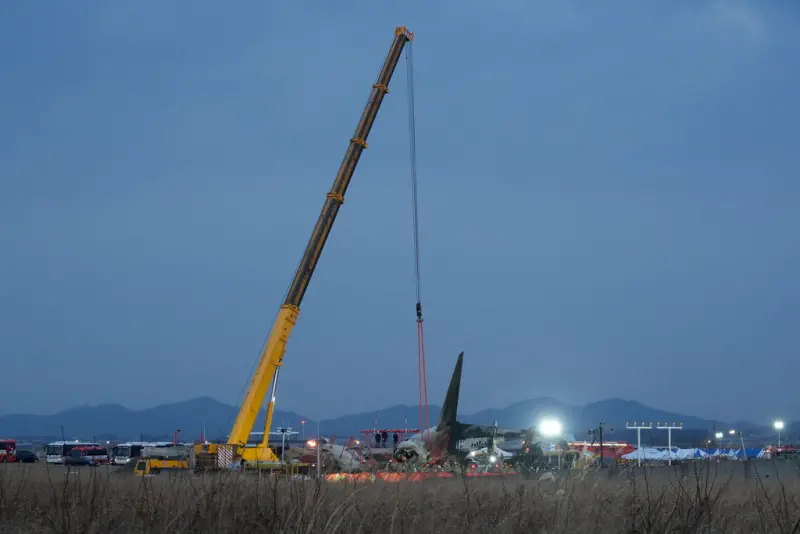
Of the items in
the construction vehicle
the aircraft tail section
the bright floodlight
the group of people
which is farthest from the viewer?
the bright floodlight

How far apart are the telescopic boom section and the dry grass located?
2290 centimetres

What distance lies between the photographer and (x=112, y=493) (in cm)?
1476

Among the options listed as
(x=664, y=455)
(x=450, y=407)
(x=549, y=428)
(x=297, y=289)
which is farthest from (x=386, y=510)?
(x=664, y=455)

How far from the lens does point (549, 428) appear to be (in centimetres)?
5012

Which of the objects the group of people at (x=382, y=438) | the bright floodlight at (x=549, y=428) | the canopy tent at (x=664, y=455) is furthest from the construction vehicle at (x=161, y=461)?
the canopy tent at (x=664, y=455)

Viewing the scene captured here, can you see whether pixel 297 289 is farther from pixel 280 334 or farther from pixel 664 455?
pixel 664 455

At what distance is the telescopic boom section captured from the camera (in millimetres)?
37969

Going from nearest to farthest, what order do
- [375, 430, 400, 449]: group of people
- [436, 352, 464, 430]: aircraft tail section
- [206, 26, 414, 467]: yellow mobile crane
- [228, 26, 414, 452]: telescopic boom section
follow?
[206, 26, 414, 467]: yellow mobile crane → [228, 26, 414, 452]: telescopic boom section → [436, 352, 464, 430]: aircraft tail section → [375, 430, 400, 449]: group of people

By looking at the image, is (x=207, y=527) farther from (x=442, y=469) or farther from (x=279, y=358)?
(x=279, y=358)

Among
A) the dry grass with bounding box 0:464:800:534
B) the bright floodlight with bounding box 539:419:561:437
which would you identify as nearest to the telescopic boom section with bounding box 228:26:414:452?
the bright floodlight with bounding box 539:419:561:437

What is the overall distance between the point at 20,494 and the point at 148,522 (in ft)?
15.5

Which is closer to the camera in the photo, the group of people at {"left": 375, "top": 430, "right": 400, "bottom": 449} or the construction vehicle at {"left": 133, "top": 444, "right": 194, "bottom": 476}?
the construction vehicle at {"left": 133, "top": 444, "right": 194, "bottom": 476}

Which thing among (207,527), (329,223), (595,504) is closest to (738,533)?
(595,504)

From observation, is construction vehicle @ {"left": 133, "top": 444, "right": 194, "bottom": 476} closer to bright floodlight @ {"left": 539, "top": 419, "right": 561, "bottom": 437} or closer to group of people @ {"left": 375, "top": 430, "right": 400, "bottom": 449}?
group of people @ {"left": 375, "top": 430, "right": 400, "bottom": 449}
